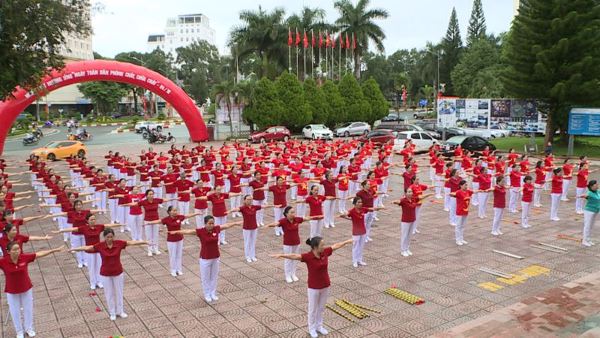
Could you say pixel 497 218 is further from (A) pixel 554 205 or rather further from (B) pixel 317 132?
(B) pixel 317 132

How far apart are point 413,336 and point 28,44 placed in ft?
56.1

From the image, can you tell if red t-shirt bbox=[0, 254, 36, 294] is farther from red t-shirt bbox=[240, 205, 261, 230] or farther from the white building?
the white building

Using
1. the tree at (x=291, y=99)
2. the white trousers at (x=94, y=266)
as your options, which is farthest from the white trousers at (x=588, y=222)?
the tree at (x=291, y=99)

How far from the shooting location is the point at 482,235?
12648 millimetres

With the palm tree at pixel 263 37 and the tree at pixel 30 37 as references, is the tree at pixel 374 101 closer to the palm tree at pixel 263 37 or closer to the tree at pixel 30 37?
the palm tree at pixel 263 37

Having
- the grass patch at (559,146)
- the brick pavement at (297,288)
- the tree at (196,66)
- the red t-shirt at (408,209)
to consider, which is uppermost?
the tree at (196,66)

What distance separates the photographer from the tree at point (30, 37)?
56.2 feet

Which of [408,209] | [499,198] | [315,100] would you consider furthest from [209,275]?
[315,100]

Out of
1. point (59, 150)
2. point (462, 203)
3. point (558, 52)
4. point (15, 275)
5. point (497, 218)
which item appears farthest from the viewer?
point (59, 150)

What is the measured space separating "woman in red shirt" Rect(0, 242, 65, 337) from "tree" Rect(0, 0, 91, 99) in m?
12.6

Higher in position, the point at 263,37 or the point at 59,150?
the point at 263,37

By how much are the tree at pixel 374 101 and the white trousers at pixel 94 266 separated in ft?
129

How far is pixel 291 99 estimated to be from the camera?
41156mm

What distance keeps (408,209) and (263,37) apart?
130 ft
